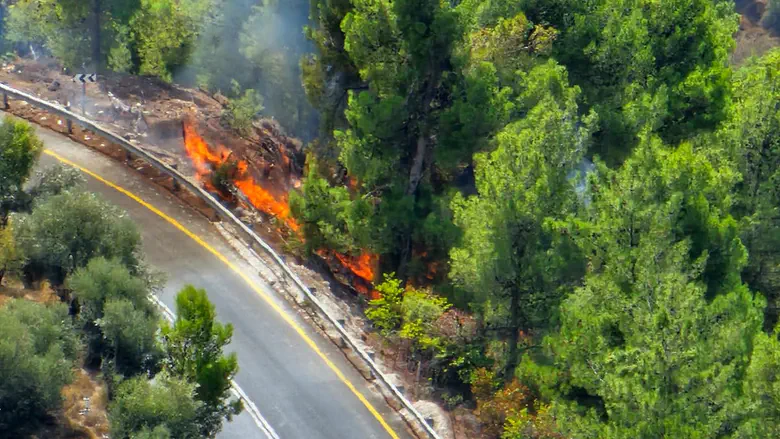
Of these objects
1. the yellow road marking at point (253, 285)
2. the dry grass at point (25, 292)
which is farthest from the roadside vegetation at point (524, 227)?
the yellow road marking at point (253, 285)

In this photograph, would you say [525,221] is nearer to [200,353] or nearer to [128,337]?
[200,353]

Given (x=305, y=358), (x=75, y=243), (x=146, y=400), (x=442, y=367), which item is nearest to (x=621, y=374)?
(x=442, y=367)

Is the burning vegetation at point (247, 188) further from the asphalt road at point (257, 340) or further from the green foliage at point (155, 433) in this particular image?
the green foliage at point (155, 433)

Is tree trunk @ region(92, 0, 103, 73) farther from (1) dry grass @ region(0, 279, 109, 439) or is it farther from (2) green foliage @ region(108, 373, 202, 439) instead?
(2) green foliage @ region(108, 373, 202, 439)

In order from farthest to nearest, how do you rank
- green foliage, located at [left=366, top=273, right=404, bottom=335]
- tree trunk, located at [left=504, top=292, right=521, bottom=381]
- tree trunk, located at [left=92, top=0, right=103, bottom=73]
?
tree trunk, located at [left=92, top=0, right=103, bottom=73] < green foliage, located at [left=366, top=273, right=404, bottom=335] < tree trunk, located at [left=504, top=292, right=521, bottom=381]

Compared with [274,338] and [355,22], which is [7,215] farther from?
[355,22]

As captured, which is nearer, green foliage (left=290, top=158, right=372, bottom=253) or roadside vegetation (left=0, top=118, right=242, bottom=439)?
roadside vegetation (left=0, top=118, right=242, bottom=439)

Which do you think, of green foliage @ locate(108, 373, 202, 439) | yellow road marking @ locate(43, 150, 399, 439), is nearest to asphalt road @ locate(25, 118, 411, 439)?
yellow road marking @ locate(43, 150, 399, 439)
